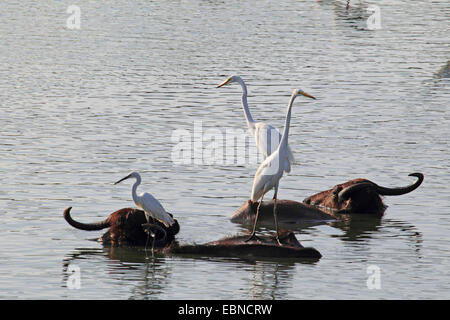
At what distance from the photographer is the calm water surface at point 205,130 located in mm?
14961

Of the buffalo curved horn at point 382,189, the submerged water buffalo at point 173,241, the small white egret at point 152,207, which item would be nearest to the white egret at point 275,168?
the submerged water buffalo at point 173,241

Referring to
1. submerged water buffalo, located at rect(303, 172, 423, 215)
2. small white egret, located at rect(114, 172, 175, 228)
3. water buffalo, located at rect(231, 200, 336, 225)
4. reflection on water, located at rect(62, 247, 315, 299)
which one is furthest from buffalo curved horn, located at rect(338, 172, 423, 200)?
small white egret, located at rect(114, 172, 175, 228)

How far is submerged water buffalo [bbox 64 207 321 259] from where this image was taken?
51.7 ft

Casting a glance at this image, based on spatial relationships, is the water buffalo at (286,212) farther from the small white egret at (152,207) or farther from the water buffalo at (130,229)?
the small white egret at (152,207)

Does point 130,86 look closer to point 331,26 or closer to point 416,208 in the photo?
point 416,208

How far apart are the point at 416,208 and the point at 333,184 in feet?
7.07

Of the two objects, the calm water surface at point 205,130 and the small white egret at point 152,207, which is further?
the small white egret at point 152,207

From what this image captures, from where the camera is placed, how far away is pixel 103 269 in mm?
15109

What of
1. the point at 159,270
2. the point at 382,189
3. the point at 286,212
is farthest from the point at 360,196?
the point at 159,270

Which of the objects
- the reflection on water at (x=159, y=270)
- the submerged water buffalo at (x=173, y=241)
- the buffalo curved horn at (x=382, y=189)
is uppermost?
the buffalo curved horn at (x=382, y=189)

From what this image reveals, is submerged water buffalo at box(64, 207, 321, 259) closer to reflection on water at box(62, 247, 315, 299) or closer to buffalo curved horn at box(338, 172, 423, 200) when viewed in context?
reflection on water at box(62, 247, 315, 299)

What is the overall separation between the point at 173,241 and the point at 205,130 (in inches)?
390

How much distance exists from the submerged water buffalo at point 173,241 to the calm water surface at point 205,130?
27 cm

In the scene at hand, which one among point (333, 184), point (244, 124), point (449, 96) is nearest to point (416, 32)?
point (449, 96)
